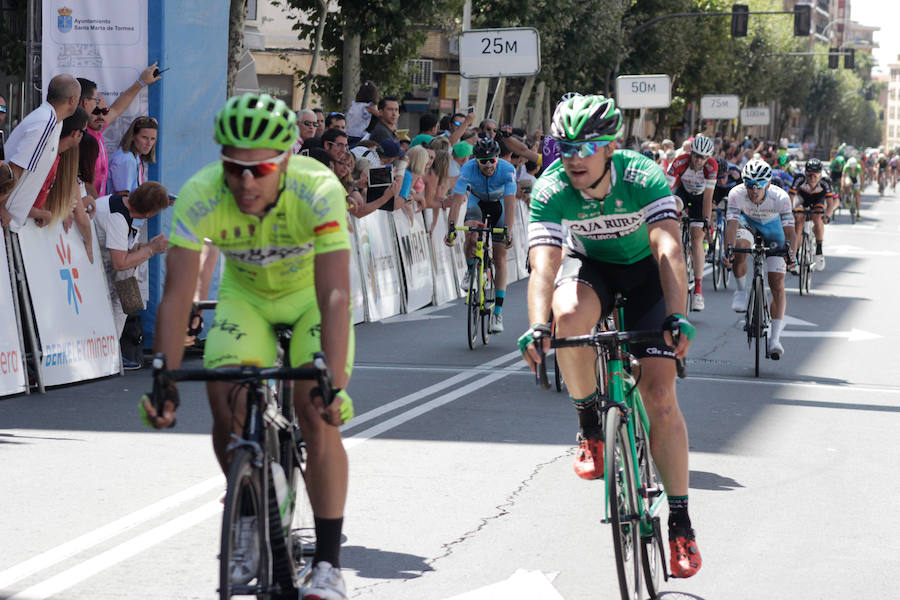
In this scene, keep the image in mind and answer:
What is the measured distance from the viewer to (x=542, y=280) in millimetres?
5656

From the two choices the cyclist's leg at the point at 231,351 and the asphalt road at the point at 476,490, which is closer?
the cyclist's leg at the point at 231,351

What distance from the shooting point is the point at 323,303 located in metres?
4.60

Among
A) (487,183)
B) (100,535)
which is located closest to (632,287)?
(100,535)

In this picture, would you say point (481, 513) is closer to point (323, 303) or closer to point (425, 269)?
point (323, 303)

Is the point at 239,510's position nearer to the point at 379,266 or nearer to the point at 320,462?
the point at 320,462

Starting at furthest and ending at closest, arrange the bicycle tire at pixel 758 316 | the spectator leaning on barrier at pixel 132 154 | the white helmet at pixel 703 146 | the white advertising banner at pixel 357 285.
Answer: the white helmet at pixel 703 146, the white advertising banner at pixel 357 285, the bicycle tire at pixel 758 316, the spectator leaning on barrier at pixel 132 154

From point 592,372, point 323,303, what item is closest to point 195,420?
point 592,372

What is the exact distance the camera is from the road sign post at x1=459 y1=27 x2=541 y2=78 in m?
22.4

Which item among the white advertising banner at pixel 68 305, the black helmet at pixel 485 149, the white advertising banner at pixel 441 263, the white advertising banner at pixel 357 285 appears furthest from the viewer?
the white advertising banner at pixel 441 263

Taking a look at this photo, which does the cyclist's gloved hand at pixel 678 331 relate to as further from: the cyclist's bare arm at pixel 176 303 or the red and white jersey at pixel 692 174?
the red and white jersey at pixel 692 174

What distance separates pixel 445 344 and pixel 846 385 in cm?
370

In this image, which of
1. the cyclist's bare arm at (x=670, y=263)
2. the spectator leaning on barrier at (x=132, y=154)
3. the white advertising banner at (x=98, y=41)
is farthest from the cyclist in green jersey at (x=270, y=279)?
the white advertising banner at (x=98, y=41)

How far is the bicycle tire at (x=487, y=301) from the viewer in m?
13.5

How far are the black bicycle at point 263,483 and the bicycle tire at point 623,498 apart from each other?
102 centimetres
